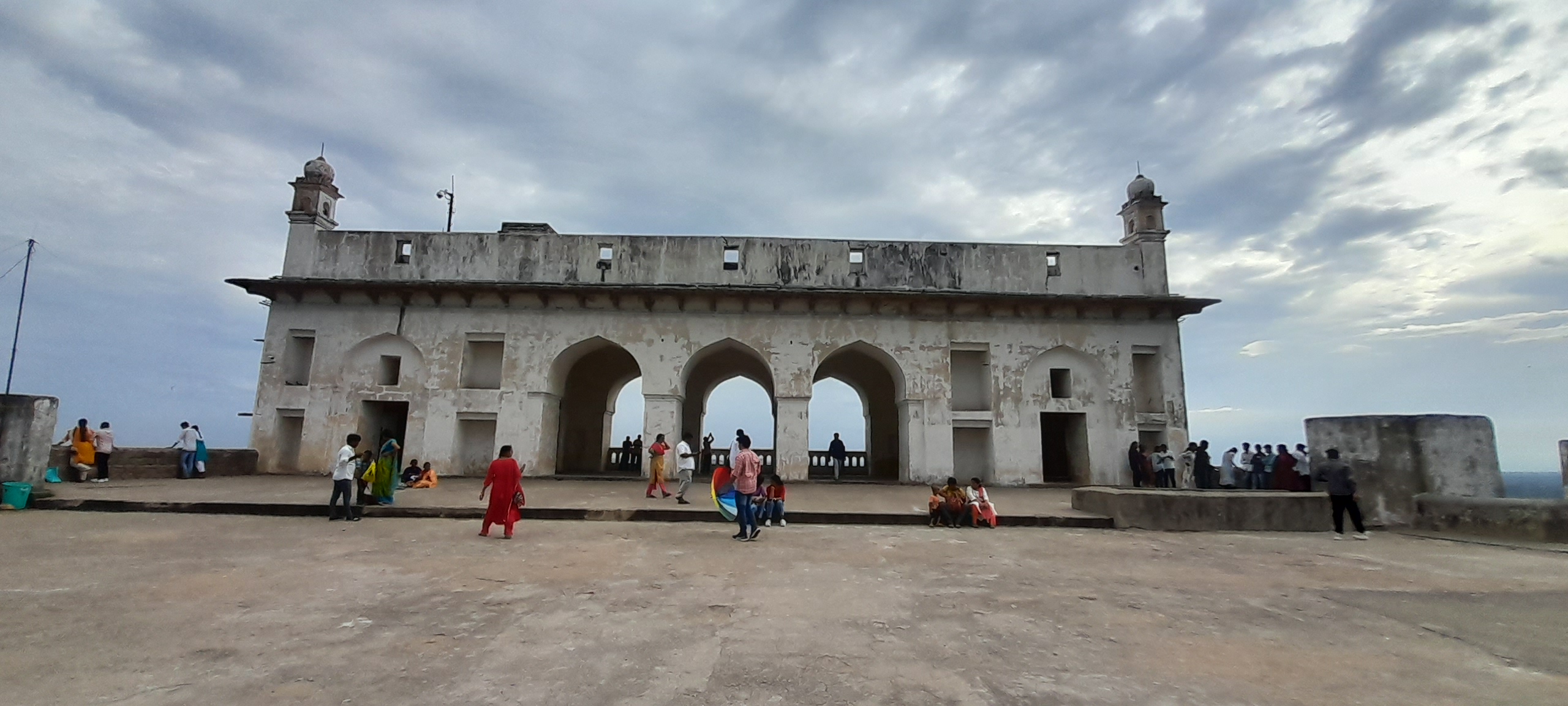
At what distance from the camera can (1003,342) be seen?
17516mm

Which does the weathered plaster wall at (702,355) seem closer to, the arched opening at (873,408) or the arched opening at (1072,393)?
the arched opening at (1072,393)

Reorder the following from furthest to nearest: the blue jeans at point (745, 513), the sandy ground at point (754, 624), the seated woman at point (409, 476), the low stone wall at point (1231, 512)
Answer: the seated woman at point (409, 476) < the low stone wall at point (1231, 512) < the blue jeans at point (745, 513) < the sandy ground at point (754, 624)

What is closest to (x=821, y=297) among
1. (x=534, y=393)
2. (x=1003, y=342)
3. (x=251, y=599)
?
(x=1003, y=342)

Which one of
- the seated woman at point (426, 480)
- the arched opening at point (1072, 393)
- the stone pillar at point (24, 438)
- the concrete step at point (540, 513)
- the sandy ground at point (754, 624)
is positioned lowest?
the sandy ground at point (754, 624)

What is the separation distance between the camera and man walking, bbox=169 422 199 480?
14.2m

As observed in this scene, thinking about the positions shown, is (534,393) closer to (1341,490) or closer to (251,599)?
→ (251,599)

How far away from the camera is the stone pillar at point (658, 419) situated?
653 inches

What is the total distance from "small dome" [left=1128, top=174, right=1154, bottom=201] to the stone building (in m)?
1.26

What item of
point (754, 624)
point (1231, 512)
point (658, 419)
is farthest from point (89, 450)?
point (1231, 512)

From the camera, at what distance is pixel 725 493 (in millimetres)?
9531

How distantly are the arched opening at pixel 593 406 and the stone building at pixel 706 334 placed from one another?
2.30 metres

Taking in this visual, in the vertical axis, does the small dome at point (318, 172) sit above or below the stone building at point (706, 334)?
above

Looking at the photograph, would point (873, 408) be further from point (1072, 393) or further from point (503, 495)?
point (503, 495)

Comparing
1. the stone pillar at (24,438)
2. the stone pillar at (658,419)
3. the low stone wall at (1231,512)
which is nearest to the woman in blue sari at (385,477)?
the stone pillar at (24,438)
